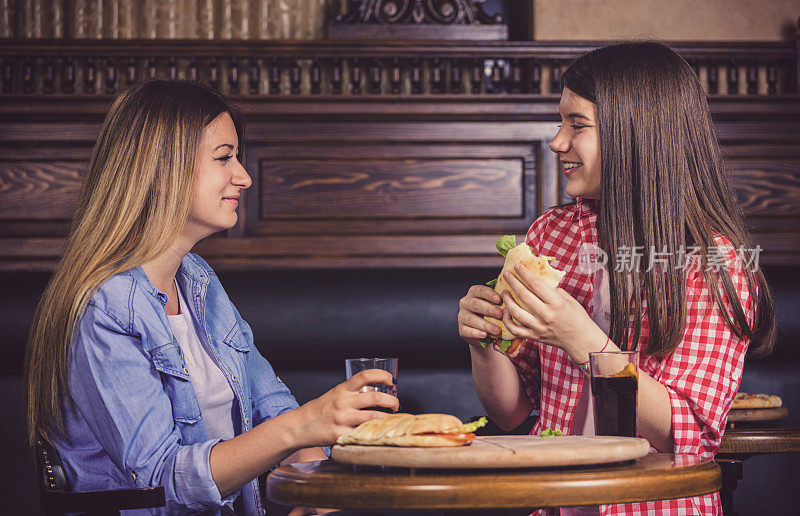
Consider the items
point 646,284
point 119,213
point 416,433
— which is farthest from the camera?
point 119,213

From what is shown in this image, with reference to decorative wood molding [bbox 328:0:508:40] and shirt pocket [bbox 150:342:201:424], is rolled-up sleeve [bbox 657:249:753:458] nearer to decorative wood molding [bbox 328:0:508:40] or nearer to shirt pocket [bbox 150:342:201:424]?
shirt pocket [bbox 150:342:201:424]

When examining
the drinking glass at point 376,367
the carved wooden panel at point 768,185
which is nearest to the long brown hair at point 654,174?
the drinking glass at point 376,367

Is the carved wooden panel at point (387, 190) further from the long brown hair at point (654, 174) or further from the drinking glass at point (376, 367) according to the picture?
the drinking glass at point (376, 367)

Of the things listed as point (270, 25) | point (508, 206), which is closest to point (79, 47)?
point (270, 25)

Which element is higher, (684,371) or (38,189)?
(38,189)

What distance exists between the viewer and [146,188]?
175cm

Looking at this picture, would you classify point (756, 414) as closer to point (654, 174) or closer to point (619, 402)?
point (654, 174)

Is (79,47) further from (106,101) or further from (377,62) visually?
(377,62)

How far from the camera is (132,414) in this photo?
1.50 metres

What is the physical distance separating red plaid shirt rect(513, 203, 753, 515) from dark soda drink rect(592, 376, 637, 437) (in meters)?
0.13

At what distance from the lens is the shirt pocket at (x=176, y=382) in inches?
64.1

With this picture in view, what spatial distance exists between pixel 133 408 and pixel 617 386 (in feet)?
2.78

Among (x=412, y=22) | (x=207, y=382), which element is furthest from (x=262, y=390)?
(x=412, y=22)

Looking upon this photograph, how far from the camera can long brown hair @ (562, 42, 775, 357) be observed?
5.40 feet
